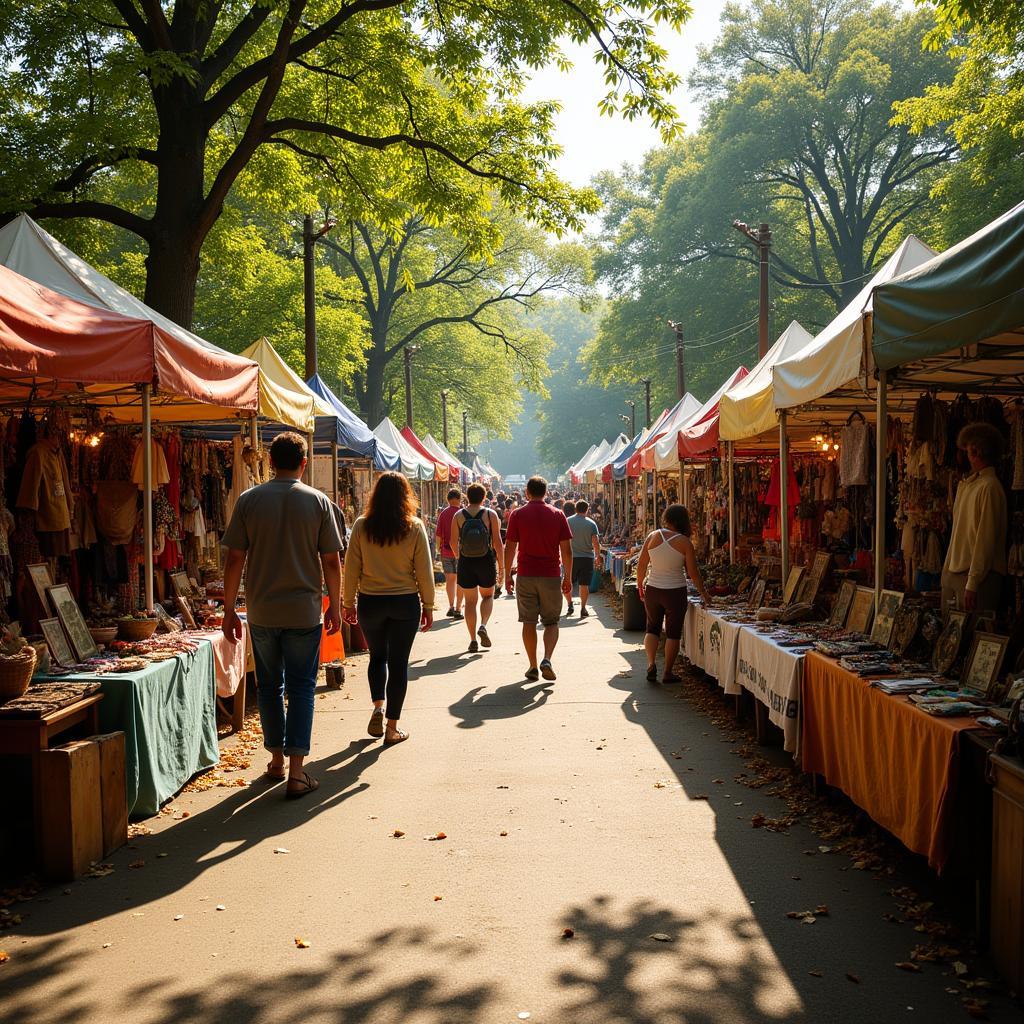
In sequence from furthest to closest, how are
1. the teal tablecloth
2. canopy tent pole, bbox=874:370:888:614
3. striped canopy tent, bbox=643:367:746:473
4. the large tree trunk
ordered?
1. the large tree trunk
2. striped canopy tent, bbox=643:367:746:473
3. canopy tent pole, bbox=874:370:888:614
4. the teal tablecloth

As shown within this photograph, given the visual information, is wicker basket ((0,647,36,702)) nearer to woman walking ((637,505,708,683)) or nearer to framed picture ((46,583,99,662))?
framed picture ((46,583,99,662))

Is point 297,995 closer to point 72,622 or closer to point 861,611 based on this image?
point 72,622

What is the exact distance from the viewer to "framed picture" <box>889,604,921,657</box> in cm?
589

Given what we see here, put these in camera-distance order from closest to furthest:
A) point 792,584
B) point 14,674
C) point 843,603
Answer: point 14,674
point 843,603
point 792,584

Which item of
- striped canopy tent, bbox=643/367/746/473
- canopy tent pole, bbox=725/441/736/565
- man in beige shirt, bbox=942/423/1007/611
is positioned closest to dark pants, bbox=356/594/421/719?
man in beige shirt, bbox=942/423/1007/611

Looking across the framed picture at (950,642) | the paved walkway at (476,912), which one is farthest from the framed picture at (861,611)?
the paved walkway at (476,912)

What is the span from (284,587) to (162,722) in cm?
112

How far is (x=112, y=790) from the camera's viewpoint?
5191 mm

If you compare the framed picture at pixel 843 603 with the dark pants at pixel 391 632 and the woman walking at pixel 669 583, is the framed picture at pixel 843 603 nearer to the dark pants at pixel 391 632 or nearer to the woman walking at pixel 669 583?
the woman walking at pixel 669 583

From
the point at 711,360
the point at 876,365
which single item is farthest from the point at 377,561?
the point at 711,360

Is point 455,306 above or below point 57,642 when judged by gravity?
above

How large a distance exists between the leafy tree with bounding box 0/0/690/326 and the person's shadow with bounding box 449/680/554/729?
20.5 feet

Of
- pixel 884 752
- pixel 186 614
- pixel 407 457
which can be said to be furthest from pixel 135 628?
pixel 407 457

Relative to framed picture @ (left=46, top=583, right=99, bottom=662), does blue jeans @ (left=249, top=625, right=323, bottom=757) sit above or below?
below
